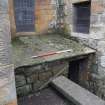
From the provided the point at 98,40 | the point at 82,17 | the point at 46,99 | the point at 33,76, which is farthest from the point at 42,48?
the point at 82,17

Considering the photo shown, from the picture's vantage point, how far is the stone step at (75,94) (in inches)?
117

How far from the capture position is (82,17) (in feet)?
15.2

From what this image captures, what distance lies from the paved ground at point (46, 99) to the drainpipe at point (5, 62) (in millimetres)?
1622

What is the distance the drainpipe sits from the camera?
158 centimetres

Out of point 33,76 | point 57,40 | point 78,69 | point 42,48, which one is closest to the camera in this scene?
point 33,76

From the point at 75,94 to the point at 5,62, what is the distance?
188 cm

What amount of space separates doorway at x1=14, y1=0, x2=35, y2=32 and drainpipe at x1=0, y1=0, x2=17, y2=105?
2.98 meters

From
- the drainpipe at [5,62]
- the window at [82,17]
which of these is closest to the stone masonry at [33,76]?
the window at [82,17]

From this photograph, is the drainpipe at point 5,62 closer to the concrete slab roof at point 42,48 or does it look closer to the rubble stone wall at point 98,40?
the concrete slab roof at point 42,48

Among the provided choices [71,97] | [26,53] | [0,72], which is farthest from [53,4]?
[0,72]

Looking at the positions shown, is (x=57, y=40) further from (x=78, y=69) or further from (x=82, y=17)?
(x=78, y=69)

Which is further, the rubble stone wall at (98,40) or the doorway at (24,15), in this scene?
the doorway at (24,15)

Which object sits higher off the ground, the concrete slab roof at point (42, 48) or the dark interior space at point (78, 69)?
the concrete slab roof at point (42, 48)

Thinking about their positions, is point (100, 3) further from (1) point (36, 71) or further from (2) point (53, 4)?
(1) point (36, 71)
